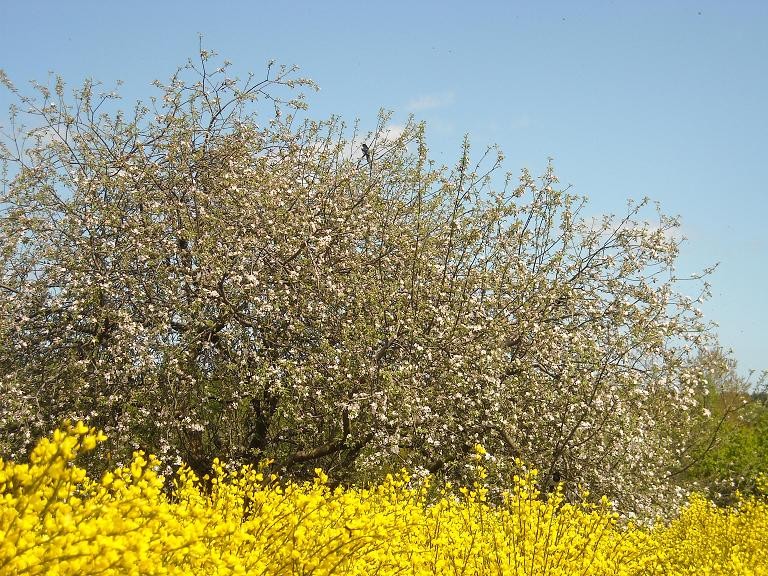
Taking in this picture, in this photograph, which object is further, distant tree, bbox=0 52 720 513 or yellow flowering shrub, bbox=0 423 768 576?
distant tree, bbox=0 52 720 513

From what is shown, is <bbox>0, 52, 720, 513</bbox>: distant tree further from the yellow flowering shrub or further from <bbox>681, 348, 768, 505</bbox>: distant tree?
<bbox>681, 348, 768, 505</bbox>: distant tree

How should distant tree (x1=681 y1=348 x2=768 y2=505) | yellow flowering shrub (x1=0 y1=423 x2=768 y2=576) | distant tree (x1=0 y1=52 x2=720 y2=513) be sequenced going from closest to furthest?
yellow flowering shrub (x1=0 y1=423 x2=768 y2=576) → distant tree (x1=0 y1=52 x2=720 y2=513) → distant tree (x1=681 y1=348 x2=768 y2=505)

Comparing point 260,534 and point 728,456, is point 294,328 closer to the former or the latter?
point 260,534

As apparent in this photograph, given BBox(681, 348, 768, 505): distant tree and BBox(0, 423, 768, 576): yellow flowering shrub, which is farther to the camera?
BBox(681, 348, 768, 505): distant tree

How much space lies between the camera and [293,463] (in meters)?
9.06

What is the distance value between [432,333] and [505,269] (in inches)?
55.4

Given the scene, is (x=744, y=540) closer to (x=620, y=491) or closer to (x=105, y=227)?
(x=620, y=491)

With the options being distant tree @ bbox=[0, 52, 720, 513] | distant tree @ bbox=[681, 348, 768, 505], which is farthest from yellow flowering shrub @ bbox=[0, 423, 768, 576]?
distant tree @ bbox=[681, 348, 768, 505]

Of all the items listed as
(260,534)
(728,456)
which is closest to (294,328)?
(260,534)

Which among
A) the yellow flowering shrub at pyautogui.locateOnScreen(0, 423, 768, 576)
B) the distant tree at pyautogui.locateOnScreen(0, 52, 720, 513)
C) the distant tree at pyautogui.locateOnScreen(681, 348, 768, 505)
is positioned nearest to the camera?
the yellow flowering shrub at pyautogui.locateOnScreen(0, 423, 768, 576)

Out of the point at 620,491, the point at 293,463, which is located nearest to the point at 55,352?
the point at 293,463

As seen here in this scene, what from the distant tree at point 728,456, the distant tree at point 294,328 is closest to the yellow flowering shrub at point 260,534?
the distant tree at point 294,328

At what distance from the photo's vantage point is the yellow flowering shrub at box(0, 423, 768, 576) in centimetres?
275

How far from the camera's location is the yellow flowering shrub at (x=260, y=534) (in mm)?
2746
